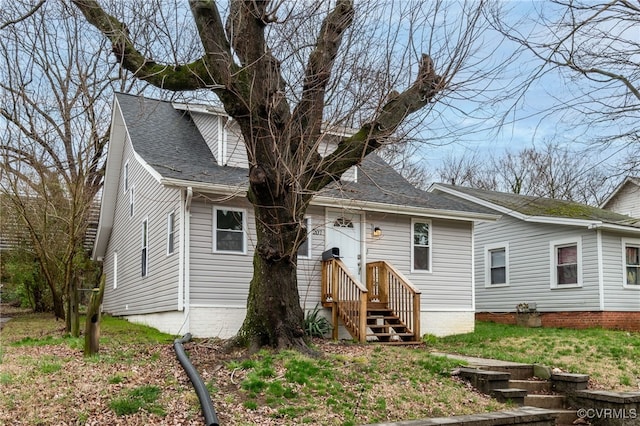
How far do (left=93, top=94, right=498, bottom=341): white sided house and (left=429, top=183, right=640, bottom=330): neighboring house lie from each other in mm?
3044

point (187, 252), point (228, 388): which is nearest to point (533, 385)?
point (228, 388)

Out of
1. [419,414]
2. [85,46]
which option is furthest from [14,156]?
[419,414]

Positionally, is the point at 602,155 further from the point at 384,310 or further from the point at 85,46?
the point at 85,46

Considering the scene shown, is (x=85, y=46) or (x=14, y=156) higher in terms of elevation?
(x=85, y=46)

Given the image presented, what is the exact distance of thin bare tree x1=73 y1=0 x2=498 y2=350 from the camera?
6.85m

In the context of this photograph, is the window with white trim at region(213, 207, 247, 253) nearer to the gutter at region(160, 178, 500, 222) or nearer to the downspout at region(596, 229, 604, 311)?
the gutter at region(160, 178, 500, 222)

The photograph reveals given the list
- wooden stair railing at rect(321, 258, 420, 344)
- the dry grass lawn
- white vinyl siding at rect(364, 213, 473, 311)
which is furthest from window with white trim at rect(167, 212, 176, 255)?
white vinyl siding at rect(364, 213, 473, 311)

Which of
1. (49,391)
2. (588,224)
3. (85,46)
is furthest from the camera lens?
(588,224)

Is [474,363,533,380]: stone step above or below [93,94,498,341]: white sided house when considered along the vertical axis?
below

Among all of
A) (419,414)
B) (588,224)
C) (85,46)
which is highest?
(85,46)

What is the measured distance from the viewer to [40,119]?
11453 millimetres

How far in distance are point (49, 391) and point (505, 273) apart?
14.2 meters

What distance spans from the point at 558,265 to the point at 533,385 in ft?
30.3

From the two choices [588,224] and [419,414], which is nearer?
[419,414]
